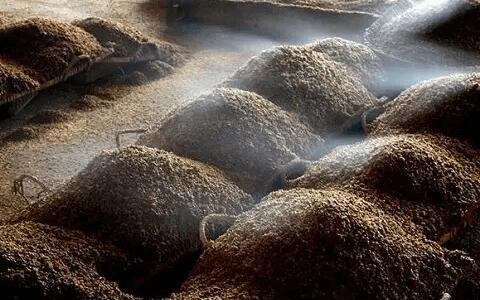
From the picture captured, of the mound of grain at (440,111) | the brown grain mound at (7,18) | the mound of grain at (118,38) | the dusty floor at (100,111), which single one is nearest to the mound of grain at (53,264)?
the dusty floor at (100,111)

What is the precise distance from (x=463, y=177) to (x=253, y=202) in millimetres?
743

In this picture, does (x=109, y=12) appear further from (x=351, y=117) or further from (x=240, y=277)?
(x=240, y=277)

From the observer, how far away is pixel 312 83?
2982 millimetres

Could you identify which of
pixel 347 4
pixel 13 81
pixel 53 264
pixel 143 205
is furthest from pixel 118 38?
pixel 53 264

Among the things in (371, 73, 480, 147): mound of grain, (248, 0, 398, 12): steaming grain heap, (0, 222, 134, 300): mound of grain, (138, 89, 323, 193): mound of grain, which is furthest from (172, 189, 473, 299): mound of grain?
(248, 0, 398, 12): steaming grain heap

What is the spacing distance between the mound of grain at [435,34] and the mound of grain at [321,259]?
1.81 meters

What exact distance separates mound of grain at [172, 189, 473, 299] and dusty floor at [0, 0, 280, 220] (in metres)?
1.22

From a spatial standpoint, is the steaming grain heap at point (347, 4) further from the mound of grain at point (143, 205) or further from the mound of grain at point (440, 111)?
the mound of grain at point (143, 205)

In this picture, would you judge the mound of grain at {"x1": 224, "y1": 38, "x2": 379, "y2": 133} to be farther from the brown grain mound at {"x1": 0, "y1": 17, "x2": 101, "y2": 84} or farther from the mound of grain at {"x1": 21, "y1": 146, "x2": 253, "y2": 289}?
the brown grain mound at {"x1": 0, "y1": 17, "x2": 101, "y2": 84}

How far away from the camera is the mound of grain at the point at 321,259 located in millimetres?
1766

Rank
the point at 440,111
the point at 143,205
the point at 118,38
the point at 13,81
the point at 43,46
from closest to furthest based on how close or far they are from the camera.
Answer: the point at 143,205
the point at 440,111
the point at 13,81
the point at 43,46
the point at 118,38

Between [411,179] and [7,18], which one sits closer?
[411,179]

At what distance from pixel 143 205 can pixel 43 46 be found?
2.46 metres

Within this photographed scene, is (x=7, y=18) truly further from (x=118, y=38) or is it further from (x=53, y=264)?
(x=53, y=264)
